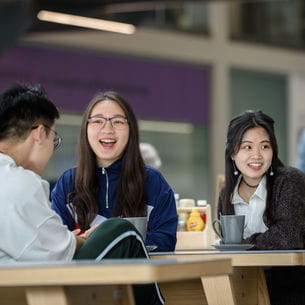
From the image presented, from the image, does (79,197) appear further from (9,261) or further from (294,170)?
(9,261)

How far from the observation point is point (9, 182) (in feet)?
8.32

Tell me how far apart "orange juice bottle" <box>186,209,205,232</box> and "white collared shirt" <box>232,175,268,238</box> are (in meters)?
0.50

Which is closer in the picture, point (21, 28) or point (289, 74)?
point (21, 28)

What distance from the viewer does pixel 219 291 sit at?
3.12 metres

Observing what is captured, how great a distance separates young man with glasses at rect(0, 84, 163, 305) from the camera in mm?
2475

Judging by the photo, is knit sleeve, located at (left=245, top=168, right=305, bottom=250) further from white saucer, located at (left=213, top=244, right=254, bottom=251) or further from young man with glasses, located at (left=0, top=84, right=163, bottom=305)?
young man with glasses, located at (left=0, top=84, right=163, bottom=305)

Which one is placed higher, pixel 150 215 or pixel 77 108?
pixel 77 108

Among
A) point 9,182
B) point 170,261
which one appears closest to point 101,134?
point 9,182

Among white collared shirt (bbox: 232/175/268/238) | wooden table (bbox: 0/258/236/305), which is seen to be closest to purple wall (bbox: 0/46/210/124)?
white collared shirt (bbox: 232/175/268/238)

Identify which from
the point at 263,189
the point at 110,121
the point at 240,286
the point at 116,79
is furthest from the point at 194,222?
the point at 116,79

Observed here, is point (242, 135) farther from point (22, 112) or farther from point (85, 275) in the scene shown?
Result: point (85, 275)

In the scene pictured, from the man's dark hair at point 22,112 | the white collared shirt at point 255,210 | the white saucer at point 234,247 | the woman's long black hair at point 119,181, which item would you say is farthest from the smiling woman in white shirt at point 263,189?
the man's dark hair at point 22,112

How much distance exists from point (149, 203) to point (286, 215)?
56cm

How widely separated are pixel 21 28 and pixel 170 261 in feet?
22.2
